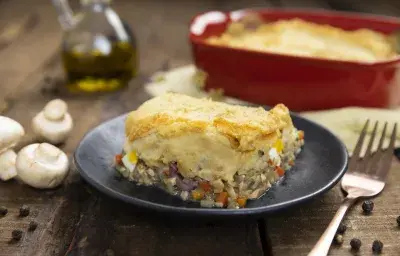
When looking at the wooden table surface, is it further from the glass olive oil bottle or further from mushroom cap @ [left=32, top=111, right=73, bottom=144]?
the glass olive oil bottle

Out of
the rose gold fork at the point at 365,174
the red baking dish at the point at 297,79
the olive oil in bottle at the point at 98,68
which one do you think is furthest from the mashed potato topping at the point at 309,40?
the rose gold fork at the point at 365,174

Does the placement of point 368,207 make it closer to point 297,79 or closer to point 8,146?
point 297,79

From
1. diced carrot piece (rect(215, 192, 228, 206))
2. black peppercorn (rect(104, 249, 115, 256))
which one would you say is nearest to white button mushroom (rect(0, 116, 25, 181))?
black peppercorn (rect(104, 249, 115, 256))

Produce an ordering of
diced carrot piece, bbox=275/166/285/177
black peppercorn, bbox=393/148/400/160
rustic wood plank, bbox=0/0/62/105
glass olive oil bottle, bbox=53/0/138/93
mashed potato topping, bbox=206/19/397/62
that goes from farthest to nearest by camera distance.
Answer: rustic wood plank, bbox=0/0/62/105
glass olive oil bottle, bbox=53/0/138/93
mashed potato topping, bbox=206/19/397/62
black peppercorn, bbox=393/148/400/160
diced carrot piece, bbox=275/166/285/177

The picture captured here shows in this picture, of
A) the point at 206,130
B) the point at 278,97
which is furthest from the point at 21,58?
the point at 206,130

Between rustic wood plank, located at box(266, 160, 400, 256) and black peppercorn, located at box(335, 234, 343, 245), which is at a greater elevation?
black peppercorn, located at box(335, 234, 343, 245)

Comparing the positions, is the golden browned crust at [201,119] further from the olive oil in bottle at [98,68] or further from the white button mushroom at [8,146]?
the olive oil in bottle at [98,68]
